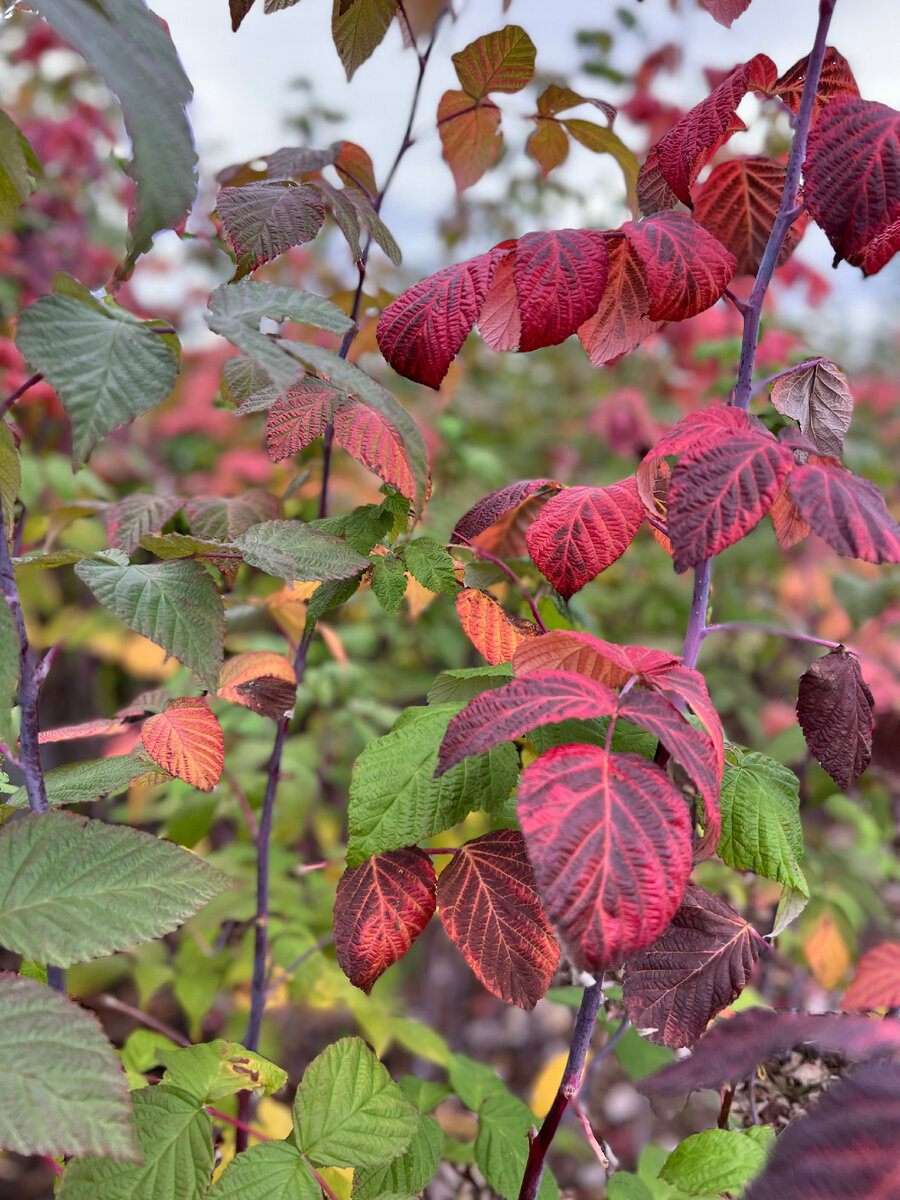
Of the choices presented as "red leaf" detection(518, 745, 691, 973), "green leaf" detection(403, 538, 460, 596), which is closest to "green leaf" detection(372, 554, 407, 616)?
"green leaf" detection(403, 538, 460, 596)

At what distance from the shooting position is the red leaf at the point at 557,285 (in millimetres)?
557

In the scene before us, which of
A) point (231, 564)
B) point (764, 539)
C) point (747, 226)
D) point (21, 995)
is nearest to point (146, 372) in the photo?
point (231, 564)

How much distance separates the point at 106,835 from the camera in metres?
0.53

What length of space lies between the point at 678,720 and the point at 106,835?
38 cm

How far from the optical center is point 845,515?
0.47 metres

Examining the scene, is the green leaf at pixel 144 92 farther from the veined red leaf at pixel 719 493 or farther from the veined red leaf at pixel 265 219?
the veined red leaf at pixel 719 493

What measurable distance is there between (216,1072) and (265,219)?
0.69 meters

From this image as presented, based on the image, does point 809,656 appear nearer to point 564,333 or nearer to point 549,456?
point 549,456

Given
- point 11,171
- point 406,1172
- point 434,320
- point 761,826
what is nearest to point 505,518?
point 434,320

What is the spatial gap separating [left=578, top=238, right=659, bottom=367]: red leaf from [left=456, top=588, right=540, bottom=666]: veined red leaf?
0.23m

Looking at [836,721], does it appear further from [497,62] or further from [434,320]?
[497,62]

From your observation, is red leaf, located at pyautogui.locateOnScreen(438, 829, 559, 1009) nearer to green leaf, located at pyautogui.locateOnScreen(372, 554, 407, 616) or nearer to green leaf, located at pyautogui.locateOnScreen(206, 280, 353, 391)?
green leaf, located at pyautogui.locateOnScreen(372, 554, 407, 616)

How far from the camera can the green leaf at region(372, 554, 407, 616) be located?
65cm

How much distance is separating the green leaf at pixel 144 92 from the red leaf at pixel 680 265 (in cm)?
31
